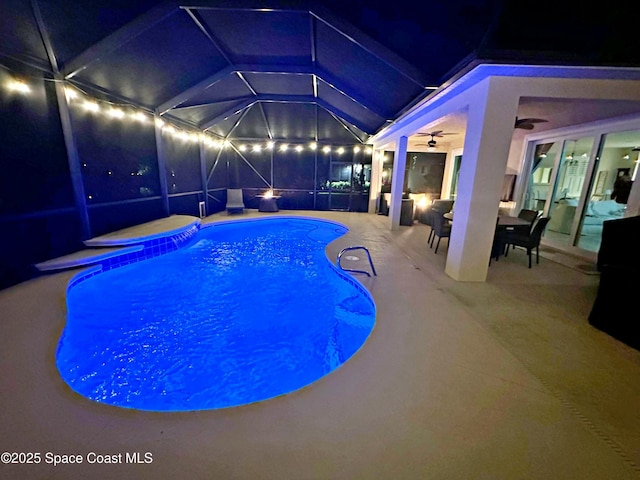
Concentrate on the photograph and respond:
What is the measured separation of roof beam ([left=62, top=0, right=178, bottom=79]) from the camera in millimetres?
3748

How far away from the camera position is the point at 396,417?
158 centimetres

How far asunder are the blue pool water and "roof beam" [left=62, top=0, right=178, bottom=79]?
10.4ft

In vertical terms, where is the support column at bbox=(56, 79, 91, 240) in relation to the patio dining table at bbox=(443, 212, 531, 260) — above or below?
above

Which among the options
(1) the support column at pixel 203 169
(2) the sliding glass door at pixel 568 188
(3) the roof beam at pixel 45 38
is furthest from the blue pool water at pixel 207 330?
(2) the sliding glass door at pixel 568 188

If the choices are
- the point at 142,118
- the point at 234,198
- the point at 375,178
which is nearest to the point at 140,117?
the point at 142,118

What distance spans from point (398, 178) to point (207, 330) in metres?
6.06

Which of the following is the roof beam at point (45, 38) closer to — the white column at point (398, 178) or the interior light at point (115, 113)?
the interior light at point (115, 113)

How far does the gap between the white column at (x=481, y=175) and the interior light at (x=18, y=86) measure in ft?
19.5

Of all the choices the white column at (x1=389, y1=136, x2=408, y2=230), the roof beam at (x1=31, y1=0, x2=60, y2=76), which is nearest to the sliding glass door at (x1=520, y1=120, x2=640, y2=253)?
the white column at (x1=389, y1=136, x2=408, y2=230)

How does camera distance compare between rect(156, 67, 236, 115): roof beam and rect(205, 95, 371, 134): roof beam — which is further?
rect(205, 95, 371, 134): roof beam

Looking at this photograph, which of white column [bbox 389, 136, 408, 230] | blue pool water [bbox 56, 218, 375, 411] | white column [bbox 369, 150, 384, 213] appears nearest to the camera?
blue pool water [bbox 56, 218, 375, 411]

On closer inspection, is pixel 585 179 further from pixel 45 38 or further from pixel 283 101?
pixel 45 38

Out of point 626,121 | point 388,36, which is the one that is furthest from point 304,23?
point 626,121

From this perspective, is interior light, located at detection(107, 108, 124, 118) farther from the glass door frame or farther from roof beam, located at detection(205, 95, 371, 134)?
the glass door frame
